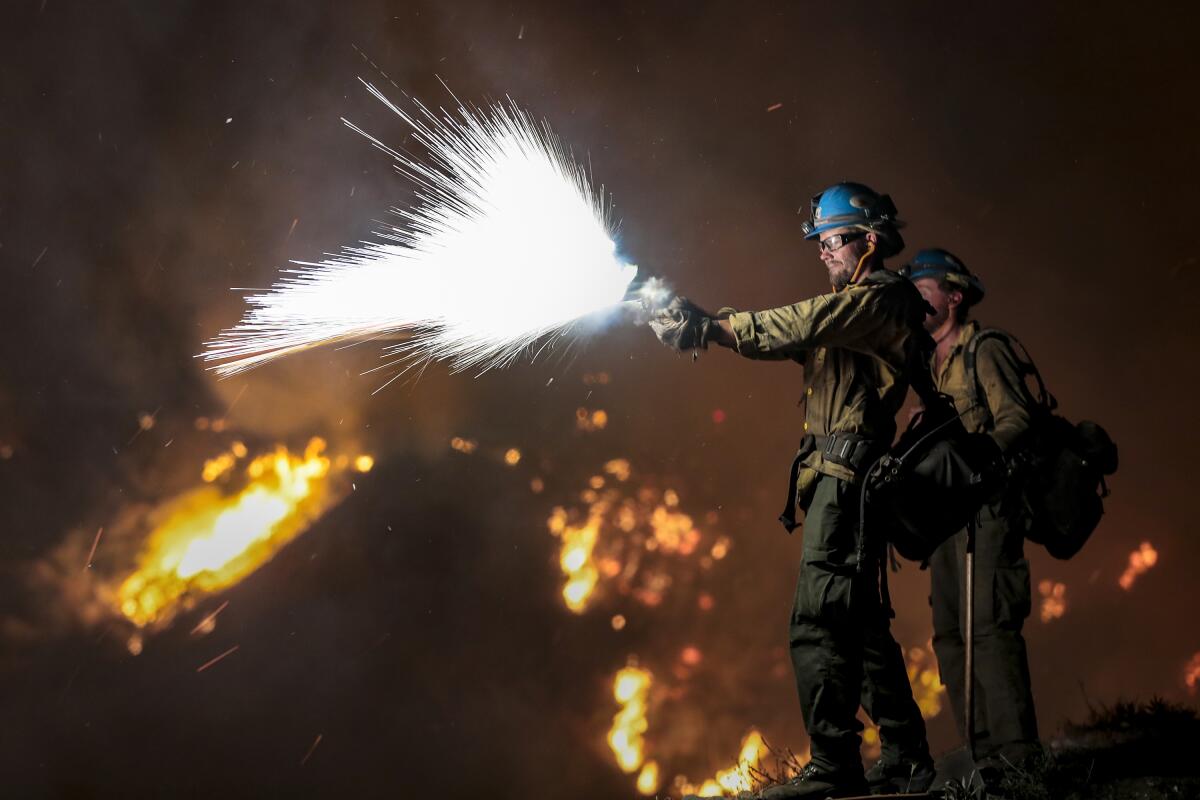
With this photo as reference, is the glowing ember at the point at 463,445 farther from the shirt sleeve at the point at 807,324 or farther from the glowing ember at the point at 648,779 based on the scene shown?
the shirt sleeve at the point at 807,324

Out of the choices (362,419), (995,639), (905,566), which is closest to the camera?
(995,639)

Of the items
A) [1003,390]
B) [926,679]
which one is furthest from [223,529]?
[926,679]

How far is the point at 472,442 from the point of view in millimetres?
13930

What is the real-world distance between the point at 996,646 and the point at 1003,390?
1285mm

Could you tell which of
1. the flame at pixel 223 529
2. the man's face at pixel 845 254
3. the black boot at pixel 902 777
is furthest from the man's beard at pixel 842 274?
the flame at pixel 223 529

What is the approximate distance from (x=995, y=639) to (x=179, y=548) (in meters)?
10.0

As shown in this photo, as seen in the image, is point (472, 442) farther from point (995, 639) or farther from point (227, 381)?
point (995, 639)

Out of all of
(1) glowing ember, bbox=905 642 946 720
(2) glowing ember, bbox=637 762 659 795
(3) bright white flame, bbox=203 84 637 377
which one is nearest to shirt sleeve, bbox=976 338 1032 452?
(3) bright white flame, bbox=203 84 637 377

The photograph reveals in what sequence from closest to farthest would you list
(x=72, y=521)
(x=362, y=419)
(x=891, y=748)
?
(x=891, y=748)
(x=72, y=521)
(x=362, y=419)

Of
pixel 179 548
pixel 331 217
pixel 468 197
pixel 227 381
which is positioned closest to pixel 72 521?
pixel 179 548

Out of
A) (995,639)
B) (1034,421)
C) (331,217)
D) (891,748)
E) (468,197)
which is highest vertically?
(331,217)

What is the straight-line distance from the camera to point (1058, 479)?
4602mm

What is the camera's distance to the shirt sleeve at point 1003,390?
181 inches

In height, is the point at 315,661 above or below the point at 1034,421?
above
